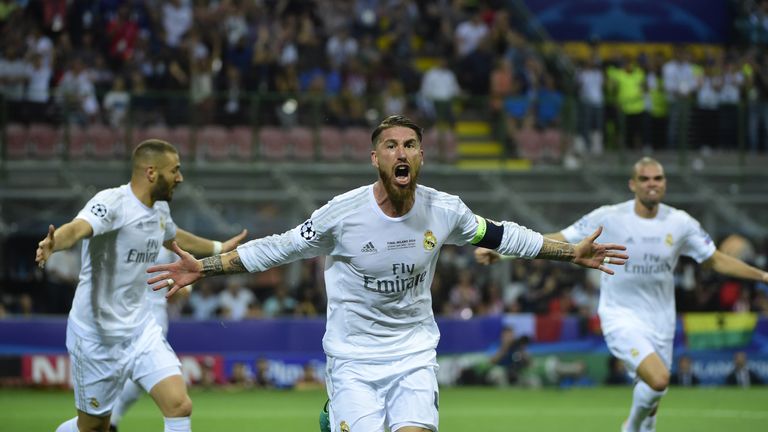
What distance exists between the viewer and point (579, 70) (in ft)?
83.6

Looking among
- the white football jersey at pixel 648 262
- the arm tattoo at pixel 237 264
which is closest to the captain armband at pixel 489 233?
the arm tattoo at pixel 237 264

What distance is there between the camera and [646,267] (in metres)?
11.5

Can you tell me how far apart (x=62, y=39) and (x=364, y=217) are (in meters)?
15.4

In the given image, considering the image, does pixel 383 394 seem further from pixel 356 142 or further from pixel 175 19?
pixel 175 19

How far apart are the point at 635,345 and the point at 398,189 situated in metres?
4.42

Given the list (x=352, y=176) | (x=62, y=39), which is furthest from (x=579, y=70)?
(x=62, y=39)

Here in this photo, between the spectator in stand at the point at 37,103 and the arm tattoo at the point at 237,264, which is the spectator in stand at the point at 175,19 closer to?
the spectator in stand at the point at 37,103

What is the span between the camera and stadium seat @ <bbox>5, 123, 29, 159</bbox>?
20.3m

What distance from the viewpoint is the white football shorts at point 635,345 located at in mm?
11188

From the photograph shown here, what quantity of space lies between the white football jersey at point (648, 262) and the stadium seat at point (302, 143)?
1067 centimetres

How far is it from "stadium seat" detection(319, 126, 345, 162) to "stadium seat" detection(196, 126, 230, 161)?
1.69 m

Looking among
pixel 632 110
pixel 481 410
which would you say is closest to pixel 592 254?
pixel 481 410

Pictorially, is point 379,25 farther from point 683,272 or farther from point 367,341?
point 367,341

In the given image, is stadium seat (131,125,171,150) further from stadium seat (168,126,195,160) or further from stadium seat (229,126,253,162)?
stadium seat (229,126,253,162)
